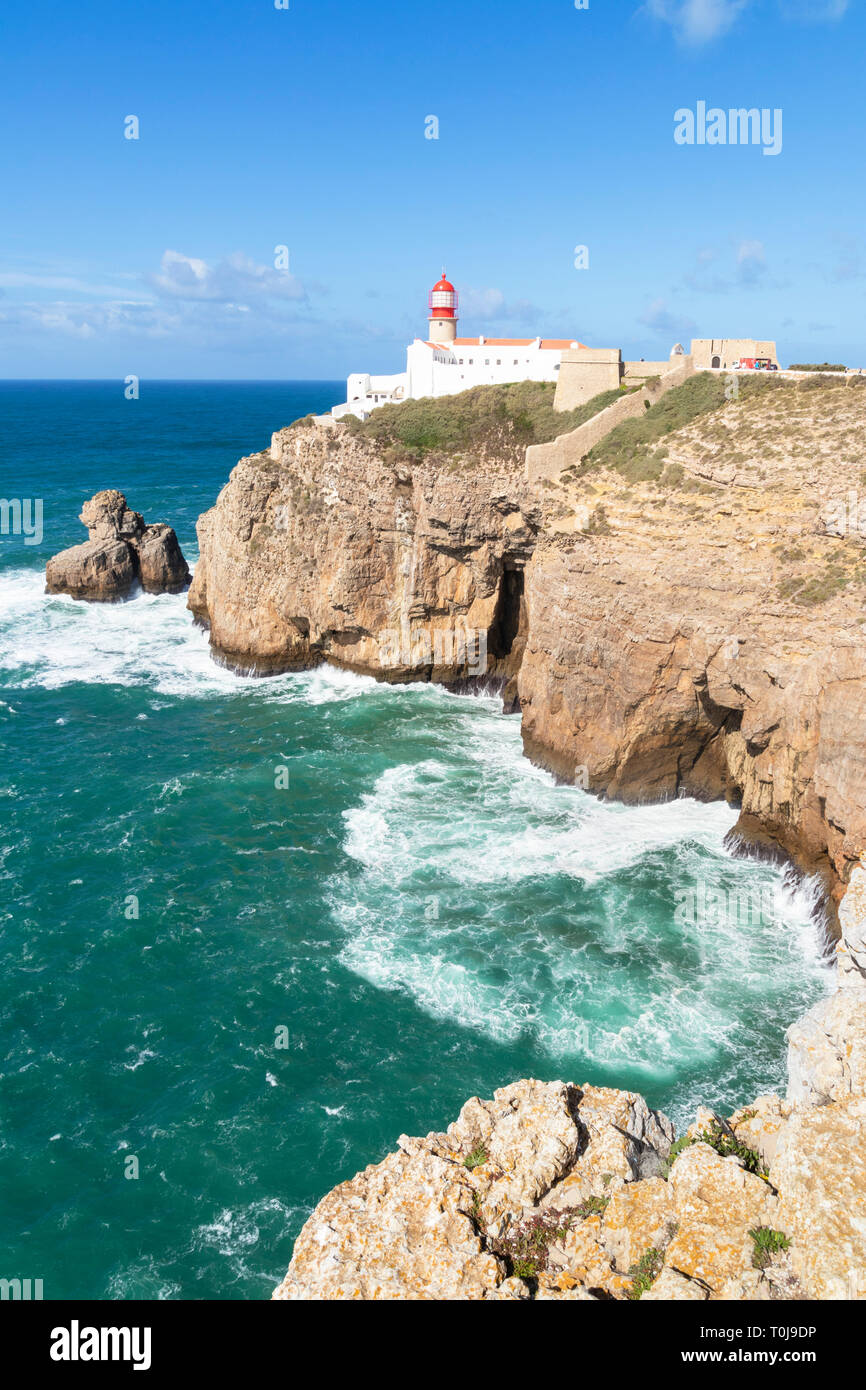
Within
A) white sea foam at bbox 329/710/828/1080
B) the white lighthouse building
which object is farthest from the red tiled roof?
white sea foam at bbox 329/710/828/1080

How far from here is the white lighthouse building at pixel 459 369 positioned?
200 ft

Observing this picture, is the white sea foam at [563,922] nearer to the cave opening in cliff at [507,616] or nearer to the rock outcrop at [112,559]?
the cave opening in cliff at [507,616]

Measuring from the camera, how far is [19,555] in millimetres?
77438

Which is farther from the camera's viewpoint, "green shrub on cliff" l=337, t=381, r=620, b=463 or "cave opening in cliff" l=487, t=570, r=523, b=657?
"green shrub on cliff" l=337, t=381, r=620, b=463

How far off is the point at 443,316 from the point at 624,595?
37.5 m

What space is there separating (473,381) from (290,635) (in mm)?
23093

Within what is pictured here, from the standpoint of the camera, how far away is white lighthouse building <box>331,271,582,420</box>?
60844 millimetres

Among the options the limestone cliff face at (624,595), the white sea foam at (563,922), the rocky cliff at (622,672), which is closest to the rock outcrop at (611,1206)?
the rocky cliff at (622,672)

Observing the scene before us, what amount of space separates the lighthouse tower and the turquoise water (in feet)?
108

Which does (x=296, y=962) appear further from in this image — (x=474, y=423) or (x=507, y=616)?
(x=474, y=423)

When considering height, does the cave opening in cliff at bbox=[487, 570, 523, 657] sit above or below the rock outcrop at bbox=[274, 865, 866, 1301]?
above

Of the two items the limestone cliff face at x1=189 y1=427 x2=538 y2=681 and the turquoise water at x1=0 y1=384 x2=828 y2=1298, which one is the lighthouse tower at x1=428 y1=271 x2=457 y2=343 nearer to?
the limestone cliff face at x1=189 y1=427 x2=538 y2=681

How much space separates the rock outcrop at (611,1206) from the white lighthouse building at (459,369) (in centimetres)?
5316

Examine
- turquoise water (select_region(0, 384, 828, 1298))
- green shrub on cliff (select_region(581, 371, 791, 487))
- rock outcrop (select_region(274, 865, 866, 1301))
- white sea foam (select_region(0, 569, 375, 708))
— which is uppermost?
green shrub on cliff (select_region(581, 371, 791, 487))
